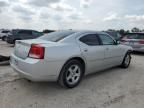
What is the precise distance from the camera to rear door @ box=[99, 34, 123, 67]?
5.30 m

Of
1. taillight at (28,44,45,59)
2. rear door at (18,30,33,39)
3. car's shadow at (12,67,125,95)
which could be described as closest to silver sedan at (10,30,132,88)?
taillight at (28,44,45,59)

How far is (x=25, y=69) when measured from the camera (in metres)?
3.71

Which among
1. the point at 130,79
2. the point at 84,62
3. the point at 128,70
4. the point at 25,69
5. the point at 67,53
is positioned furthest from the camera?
the point at 128,70

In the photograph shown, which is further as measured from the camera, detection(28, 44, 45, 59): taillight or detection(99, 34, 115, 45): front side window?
detection(99, 34, 115, 45): front side window

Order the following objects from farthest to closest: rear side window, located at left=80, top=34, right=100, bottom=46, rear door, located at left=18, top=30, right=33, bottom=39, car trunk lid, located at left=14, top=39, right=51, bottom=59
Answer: rear door, located at left=18, top=30, right=33, bottom=39
rear side window, located at left=80, top=34, right=100, bottom=46
car trunk lid, located at left=14, top=39, right=51, bottom=59

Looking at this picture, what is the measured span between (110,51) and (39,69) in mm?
2762

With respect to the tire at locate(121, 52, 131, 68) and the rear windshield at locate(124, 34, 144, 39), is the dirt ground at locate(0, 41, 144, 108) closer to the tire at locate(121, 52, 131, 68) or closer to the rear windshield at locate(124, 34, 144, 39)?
the tire at locate(121, 52, 131, 68)

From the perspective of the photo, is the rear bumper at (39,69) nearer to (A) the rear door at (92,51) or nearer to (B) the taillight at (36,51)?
(B) the taillight at (36,51)

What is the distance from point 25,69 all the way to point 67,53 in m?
1.03

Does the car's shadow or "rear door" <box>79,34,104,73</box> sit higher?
"rear door" <box>79,34,104,73</box>

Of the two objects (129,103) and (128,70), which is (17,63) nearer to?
(129,103)

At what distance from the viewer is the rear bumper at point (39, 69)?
3564 millimetres

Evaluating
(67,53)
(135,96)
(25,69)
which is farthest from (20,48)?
(135,96)

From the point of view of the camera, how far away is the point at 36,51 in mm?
3643
